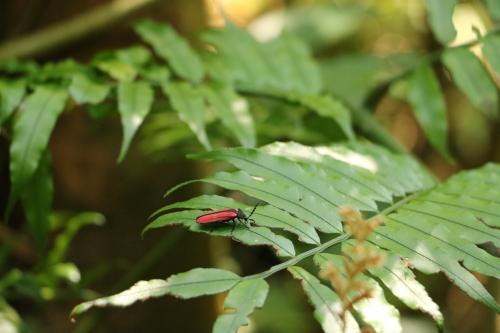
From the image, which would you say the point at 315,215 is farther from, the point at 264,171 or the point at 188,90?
the point at 188,90

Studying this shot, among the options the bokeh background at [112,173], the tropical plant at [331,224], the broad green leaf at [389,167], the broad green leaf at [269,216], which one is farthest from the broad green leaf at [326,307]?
the bokeh background at [112,173]

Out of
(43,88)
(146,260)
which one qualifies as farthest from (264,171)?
(146,260)

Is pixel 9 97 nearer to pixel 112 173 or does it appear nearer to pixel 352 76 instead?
pixel 112 173

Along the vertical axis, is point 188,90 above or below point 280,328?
above

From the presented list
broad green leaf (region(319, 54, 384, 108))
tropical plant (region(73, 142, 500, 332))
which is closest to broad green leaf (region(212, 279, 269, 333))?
tropical plant (region(73, 142, 500, 332))

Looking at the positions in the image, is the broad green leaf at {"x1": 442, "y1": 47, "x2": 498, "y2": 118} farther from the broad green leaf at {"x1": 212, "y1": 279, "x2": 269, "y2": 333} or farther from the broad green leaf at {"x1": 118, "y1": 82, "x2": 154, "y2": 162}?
the broad green leaf at {"x1": 212, "y1": 279, "x2": 269, "y2": 333}
